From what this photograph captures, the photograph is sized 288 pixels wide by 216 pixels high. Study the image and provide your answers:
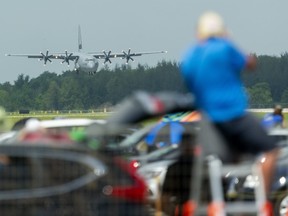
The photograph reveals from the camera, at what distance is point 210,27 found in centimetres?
670

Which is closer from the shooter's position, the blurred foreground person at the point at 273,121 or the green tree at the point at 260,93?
the blurred foreground person at the point at 273,121

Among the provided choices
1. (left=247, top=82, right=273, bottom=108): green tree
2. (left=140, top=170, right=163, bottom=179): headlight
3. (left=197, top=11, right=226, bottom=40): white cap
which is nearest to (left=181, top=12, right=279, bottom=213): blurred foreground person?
(left=197, top=11, right=226, bottom=40): white cap

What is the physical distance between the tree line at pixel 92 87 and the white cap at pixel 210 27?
307 feet

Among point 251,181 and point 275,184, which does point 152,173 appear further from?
point 251,181

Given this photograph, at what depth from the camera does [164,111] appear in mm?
6305

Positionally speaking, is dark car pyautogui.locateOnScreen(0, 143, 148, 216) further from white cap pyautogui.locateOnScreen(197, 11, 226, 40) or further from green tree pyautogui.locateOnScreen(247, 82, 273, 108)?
green tree pyautogui.locateOnScreen(247, 82, 273, 108)

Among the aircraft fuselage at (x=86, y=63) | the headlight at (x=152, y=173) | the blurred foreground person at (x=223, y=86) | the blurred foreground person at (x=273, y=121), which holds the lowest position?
the headlight at (x=152, y=173)

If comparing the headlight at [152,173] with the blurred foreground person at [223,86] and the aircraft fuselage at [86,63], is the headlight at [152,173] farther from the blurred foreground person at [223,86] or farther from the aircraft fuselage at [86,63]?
the aircraft fuselage at [86,63]

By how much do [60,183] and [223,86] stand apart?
1232mm

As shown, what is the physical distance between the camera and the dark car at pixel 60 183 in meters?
6.57

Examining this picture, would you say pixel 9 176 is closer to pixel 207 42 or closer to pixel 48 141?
pixel 48 141

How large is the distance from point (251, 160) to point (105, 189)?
996 mm

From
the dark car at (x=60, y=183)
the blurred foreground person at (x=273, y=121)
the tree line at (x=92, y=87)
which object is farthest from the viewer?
the tree line at (x=92, y=87)

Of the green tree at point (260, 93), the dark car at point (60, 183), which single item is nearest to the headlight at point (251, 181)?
the dark car at point (60, 183)
